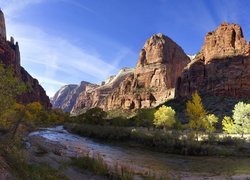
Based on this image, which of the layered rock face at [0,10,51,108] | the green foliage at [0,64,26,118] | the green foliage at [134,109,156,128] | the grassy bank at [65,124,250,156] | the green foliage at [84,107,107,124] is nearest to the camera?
the green foliage at [0,64,26,118]

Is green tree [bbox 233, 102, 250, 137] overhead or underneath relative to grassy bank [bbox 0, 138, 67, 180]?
overhead

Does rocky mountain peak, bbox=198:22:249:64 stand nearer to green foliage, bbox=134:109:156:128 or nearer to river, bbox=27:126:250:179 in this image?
green foliage, bbox=134:109:156:128

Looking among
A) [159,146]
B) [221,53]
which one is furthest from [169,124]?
[221,53]

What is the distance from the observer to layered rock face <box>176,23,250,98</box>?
113 m

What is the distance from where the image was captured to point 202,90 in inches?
4788

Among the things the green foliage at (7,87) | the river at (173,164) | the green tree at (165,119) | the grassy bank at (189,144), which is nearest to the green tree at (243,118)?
the grassy bank at (189,144)

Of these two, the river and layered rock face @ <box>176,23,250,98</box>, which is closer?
the river

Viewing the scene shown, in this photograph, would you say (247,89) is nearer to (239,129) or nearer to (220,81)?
(220,81)

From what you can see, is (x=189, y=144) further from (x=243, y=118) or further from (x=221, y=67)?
(x=221, y=67)

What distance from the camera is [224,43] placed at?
432 ft

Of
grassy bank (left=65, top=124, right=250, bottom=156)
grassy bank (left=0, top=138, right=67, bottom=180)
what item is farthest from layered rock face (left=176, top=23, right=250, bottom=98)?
grassy bank (left=0, top=138, right=67, bottom=180)

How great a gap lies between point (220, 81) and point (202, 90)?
890 cm

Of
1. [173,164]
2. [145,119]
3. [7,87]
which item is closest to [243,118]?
[173,164]

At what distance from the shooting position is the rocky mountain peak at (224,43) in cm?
12406
